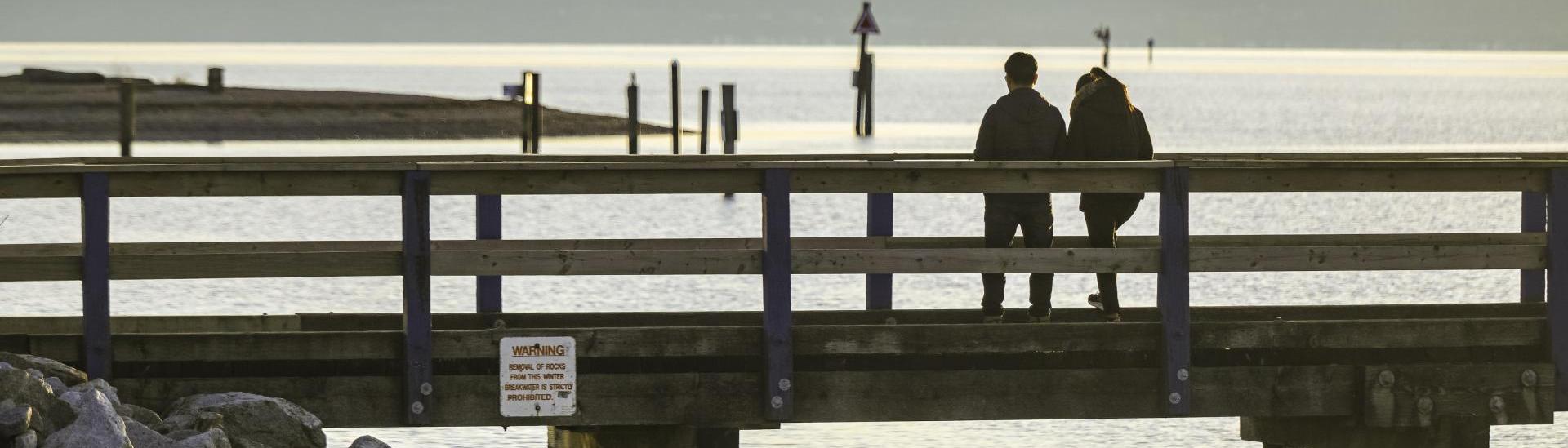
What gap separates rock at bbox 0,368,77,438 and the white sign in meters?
1.70

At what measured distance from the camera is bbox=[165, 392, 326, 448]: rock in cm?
837

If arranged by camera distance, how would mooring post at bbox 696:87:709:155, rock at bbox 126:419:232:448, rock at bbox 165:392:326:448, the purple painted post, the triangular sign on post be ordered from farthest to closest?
the triangular sign on post → mooring post at bbox 696:87:709:155 → the purple painted post → rock at bbox 165:392:326:448 → rock at bbox 126:419:232:448

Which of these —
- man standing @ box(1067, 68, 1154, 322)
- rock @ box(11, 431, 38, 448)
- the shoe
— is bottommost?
rock @ box(11, 431, 38, 448)

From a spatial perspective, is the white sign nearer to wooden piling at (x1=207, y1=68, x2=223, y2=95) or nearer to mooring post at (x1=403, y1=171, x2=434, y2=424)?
mooring post at (x1=403, y1=171, x2=434, y2=424)

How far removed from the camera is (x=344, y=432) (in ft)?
48.2

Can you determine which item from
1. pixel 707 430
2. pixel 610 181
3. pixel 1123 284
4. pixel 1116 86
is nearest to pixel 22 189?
pixel 610 181

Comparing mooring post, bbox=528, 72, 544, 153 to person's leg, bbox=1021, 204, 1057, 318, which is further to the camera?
mooring post, bbox=528, 72, 544, 153

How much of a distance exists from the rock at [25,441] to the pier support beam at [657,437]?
2.19 meters

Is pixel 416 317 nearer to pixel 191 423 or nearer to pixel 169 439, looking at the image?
pixel 191 423

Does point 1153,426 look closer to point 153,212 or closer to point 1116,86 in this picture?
point 1116,86

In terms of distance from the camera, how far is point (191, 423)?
27.4 ft

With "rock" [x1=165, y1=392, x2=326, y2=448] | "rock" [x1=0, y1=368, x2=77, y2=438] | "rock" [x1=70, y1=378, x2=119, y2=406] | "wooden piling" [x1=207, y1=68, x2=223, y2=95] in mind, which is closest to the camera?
"rock" [x1=0, y1=368, x2=77, y2=438]

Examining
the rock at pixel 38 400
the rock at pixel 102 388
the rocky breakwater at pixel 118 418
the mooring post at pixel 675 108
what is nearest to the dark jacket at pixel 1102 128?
the rocky breakwater at pixel 118 418

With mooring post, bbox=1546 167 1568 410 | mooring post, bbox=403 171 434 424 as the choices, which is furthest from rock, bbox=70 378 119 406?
mooring post, bbox=1546 167 1568 410
